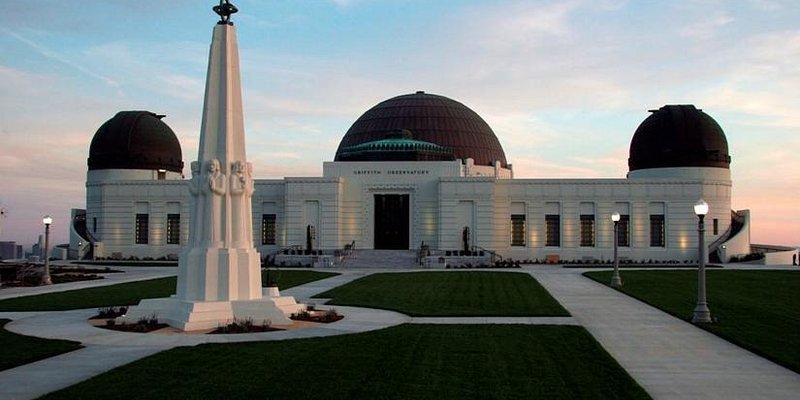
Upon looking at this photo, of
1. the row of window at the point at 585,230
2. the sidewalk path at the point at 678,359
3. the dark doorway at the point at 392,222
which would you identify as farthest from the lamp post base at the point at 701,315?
the row of window at the point at 585,230

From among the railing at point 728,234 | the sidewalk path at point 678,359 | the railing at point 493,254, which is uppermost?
the railing at point 728,234

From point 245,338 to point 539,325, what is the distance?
749 centimetres

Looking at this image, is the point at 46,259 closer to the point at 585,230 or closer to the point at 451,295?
the point at 451,295

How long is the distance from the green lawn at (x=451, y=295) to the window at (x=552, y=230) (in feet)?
73.1

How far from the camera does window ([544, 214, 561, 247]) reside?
6175cm

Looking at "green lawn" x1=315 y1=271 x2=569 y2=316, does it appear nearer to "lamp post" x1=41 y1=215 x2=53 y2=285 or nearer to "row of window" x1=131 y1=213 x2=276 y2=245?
"lamp post" x1=41 y1=215 x2=53 y2=285

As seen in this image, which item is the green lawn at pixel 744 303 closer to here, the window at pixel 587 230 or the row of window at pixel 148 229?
the window at pixel 587 230

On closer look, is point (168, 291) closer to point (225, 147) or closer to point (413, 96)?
point (225, 147)

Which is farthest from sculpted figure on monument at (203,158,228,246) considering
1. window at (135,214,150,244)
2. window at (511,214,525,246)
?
window at (135,214,150,244)

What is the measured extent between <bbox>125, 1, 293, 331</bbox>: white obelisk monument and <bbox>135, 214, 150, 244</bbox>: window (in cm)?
4715

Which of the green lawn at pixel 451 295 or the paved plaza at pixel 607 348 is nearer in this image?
the paved plaza at pixel 607 348

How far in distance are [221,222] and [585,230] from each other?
4557 centimetres

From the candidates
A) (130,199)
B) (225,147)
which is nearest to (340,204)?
(130,199)

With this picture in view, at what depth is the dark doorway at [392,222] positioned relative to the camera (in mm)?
61094
